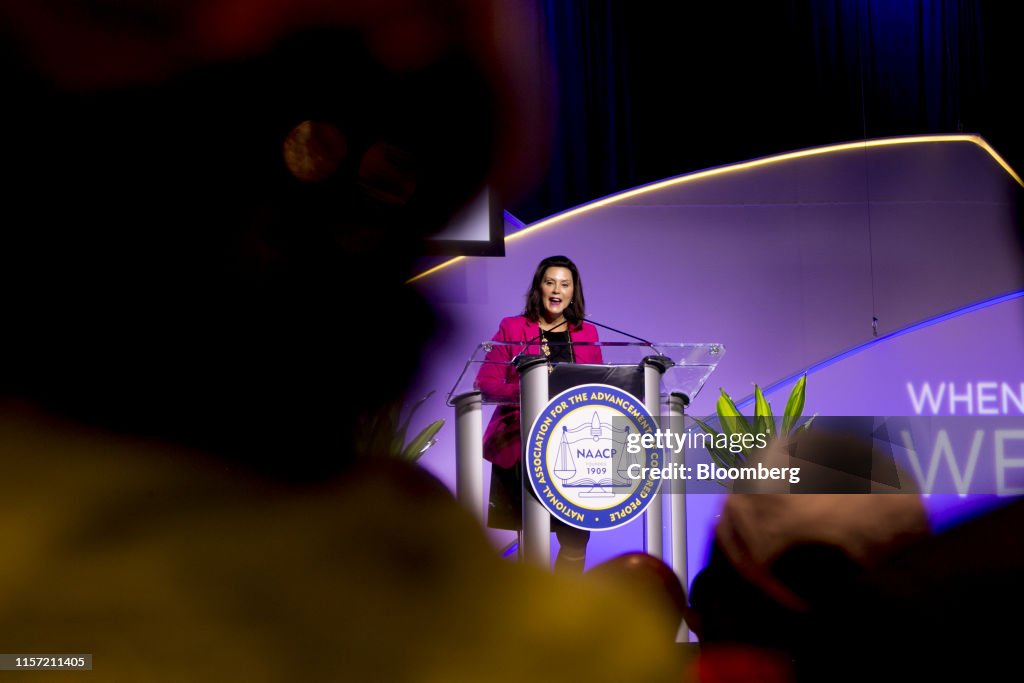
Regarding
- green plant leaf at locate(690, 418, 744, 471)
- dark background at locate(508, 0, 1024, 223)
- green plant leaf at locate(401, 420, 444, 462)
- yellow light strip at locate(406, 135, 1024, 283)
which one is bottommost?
green plant leaf at locate(690, 418, 744, 471)

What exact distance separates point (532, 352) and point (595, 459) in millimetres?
477

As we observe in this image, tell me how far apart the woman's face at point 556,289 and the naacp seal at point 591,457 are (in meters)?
0.67

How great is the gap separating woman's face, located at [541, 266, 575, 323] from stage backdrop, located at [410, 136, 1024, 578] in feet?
1.83

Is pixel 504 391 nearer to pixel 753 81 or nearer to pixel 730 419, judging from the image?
pixel 730 419

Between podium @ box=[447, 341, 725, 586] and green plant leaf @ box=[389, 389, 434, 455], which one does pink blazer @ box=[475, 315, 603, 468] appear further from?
green plant leaf @ box=[389, 389, 434, 455]

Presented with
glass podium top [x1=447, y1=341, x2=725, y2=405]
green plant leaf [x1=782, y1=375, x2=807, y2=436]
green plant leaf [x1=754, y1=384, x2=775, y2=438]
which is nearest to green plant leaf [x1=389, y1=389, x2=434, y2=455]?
glass podium top [x1=447, y1=341, x2=725, y2=405]

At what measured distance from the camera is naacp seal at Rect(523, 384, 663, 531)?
2.70 metres

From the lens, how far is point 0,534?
328cm

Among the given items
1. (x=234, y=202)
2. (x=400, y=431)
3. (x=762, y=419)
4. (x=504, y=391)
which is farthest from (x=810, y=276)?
(x=234, y=202)

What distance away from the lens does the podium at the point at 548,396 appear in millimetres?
2744

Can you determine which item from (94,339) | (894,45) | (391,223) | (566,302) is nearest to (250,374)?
(94,339)

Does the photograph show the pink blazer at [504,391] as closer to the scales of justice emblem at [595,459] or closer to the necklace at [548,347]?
the necklace at [548,347]

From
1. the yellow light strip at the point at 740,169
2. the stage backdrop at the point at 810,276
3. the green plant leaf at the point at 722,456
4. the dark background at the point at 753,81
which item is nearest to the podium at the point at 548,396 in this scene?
the green plant leaf at the point at 722,456

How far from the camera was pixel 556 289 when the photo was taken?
335 centimetres
